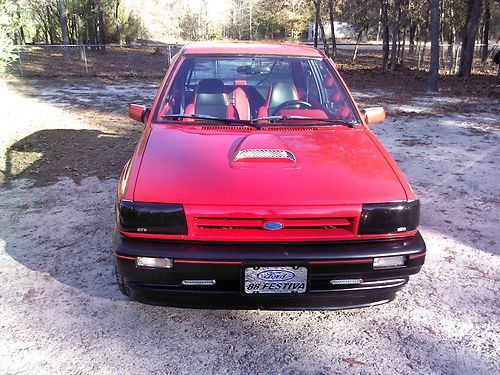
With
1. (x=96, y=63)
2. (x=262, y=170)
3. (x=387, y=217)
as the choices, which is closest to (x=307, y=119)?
(x=262, y=170)

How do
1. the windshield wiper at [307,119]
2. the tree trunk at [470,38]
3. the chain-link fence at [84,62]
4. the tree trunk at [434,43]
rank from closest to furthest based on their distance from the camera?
the windshield wiper at [307,119] < the tree trunk at [434,43] < the tree trunk at [470,38] < the chain-link fence at [84,62]

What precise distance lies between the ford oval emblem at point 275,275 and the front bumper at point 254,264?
53 millimetres

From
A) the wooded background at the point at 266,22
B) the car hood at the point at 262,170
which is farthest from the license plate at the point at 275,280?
the wooded background at the point at 266,22

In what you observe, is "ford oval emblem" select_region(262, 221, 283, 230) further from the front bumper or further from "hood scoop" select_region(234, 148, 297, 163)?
"hood scoop" select_region(234, 148, 297, 163)

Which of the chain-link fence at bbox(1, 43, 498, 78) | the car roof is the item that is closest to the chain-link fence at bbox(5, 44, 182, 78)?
the chain-link fence at bbox(1, 43, 498, 78)

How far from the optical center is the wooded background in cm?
1795

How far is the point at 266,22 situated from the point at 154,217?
184ft

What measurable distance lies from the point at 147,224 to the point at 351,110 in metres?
2.03

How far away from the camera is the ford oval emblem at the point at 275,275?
98.0 inches

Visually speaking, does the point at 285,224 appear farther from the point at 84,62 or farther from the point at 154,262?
the point at 84,62

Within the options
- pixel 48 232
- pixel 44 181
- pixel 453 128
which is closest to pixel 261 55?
pixel 48 232

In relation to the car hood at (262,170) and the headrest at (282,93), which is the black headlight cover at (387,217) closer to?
the car hood at (262,170)

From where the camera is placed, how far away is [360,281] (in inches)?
103

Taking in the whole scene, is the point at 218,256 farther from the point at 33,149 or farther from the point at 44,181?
the point at 33,149
